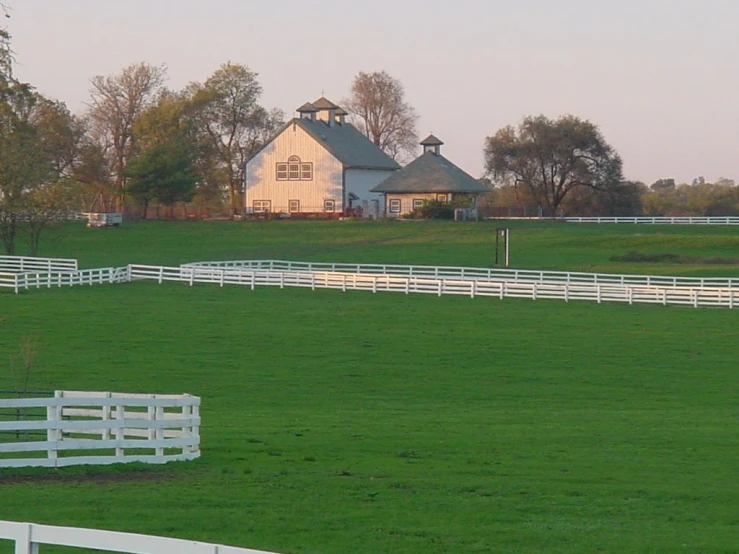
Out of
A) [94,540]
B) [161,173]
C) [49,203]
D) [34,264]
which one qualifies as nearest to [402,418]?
[94,540]

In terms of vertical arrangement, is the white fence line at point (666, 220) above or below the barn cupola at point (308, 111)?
below

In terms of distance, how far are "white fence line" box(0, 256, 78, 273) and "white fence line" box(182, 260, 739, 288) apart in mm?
6032

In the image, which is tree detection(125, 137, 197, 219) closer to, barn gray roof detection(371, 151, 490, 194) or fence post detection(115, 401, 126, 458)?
barn gray roof detection(371, 151, 490, 194)

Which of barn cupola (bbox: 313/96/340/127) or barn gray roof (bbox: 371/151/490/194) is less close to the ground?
barn cupola (bbox: 313/96/340/127)

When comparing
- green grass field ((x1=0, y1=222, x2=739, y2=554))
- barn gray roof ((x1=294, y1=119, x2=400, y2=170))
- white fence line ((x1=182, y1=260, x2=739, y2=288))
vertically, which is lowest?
green grass field ((x1=0, y1=222, x2=739, y2=554))

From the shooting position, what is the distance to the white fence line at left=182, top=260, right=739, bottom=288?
55906 mm

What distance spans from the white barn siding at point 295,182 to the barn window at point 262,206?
0.21 metres

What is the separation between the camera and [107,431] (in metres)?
16.2

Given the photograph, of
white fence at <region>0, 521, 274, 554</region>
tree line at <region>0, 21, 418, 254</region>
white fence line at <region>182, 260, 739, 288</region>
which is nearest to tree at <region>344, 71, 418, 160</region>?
tree line at <region>0, 21, 418, 254</region>

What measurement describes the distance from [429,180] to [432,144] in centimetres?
842

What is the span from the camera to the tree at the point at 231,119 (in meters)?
118

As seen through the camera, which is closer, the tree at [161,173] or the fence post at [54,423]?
the fence post at [54,423]

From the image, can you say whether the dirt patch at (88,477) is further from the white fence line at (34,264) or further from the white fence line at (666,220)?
the white fence line at (666,220)

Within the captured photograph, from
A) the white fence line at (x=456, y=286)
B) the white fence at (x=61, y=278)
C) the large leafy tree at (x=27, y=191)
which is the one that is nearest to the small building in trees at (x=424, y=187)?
the large leafy tree at (x=27, y=191)
